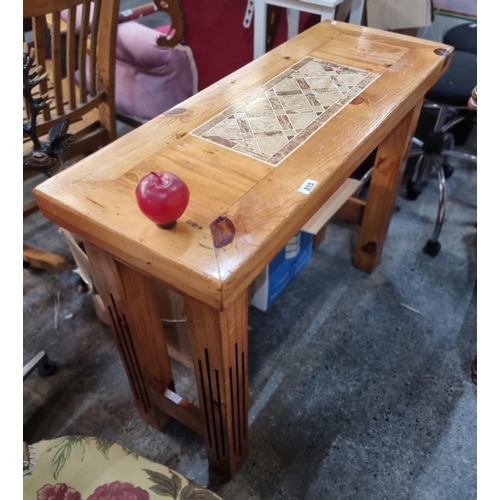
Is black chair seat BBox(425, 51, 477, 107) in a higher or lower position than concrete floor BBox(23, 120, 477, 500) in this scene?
higher

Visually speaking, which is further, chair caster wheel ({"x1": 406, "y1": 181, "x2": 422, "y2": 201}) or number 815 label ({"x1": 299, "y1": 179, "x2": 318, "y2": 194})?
chair caster wheel ({"x1": 406, "y1": 181, "x2": 422, "y2": 201})

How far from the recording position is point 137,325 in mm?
934

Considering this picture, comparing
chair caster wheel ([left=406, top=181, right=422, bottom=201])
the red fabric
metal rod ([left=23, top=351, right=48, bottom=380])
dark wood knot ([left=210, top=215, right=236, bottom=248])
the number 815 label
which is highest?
A: the number 815 label

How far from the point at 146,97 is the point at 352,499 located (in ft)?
5.35

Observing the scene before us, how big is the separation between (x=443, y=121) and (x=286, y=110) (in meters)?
1.05

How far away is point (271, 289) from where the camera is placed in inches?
56.7

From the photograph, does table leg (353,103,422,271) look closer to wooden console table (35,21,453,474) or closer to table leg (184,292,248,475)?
wooden console table (35,21,453,474)

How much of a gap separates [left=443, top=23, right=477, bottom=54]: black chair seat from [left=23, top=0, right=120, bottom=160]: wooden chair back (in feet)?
4.60

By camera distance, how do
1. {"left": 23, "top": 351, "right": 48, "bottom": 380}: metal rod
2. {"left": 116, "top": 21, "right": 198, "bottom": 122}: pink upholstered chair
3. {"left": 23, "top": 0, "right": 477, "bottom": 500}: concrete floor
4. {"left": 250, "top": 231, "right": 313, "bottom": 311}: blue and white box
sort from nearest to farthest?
{"left": 23, "top": 0, "right": 477, "bottom": 500}: concrete floor, {"left": 23, "top": 351, "right": 48, "bottom": 380}: metal rod, {"left": 250, "top": 231, "right": 313, "bottom": 311}: blue and white box, {"left": 116, "top": 21, "right": 198, "bottom": 122}: pink upholstered chair

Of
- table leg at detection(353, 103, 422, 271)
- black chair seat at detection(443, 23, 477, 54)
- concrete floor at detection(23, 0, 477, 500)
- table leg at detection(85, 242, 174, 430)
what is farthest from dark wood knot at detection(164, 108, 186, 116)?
black chair seat at detection(443, 23, 477, 54)

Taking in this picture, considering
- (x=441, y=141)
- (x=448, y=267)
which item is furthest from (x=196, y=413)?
(x=441, y=141)

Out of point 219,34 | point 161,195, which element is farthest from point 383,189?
point 161,195

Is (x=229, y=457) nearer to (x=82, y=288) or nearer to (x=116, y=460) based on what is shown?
(x=116, y=460)

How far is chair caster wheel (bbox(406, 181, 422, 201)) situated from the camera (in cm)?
193
